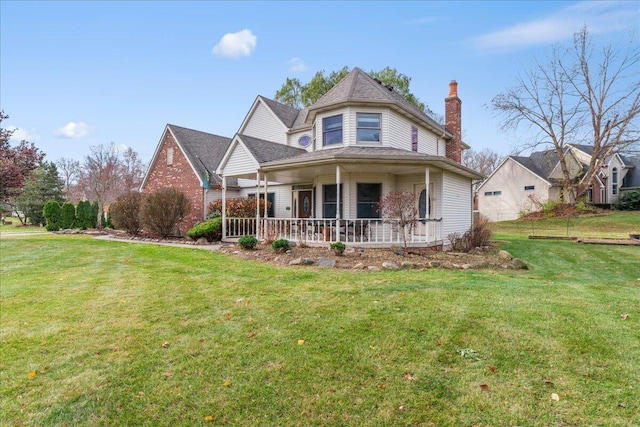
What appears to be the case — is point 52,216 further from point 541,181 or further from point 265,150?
point 541,181

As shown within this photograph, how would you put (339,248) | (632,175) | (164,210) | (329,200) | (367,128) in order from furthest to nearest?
(632,175) < (164,210) < (329,200) < (367,128) < (339,248)

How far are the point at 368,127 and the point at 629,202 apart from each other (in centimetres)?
3099

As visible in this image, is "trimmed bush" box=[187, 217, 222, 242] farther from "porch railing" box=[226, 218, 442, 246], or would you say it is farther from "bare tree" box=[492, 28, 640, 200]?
"bare tree" box=[492, 28, 640, 200]

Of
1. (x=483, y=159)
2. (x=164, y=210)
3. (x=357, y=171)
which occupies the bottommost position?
(x=164, y=210)

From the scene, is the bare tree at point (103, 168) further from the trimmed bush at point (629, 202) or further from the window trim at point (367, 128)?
the trimmed bush at point (629, 202)

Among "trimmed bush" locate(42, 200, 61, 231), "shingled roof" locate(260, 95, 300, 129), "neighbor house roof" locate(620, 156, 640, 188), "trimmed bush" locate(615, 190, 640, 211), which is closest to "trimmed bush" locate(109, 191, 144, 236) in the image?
"shingled roof" locate(260, 95, 300, 129)

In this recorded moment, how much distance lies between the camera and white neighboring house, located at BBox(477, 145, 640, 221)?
3108 cm

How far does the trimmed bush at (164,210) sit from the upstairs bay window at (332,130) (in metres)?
6.90

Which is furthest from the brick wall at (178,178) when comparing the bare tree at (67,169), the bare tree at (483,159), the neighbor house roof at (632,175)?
the bare tree at (483,159)

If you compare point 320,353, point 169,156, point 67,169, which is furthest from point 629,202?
point 67,169

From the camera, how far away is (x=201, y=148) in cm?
2033

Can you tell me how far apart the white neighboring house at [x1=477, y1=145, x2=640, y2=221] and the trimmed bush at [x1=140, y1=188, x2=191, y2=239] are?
29.0m

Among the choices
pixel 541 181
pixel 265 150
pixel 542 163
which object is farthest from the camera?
pixel 542 163

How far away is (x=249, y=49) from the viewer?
17.2m
